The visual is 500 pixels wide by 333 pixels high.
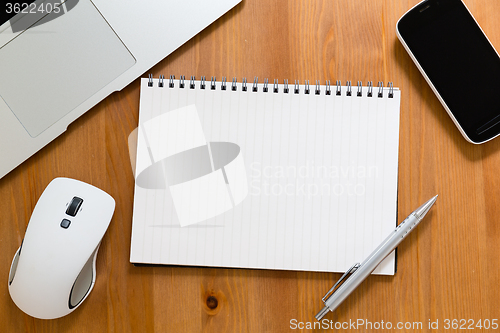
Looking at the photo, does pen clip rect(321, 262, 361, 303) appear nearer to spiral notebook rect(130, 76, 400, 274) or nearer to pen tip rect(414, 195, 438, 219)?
spiral notebook rect(130, 76, 400, 274)

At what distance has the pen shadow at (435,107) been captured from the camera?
0.64m

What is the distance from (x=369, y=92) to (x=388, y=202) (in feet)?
0.65

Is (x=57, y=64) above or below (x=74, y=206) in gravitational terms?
above

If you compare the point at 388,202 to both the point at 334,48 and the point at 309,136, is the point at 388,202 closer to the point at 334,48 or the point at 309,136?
the point at 309,136

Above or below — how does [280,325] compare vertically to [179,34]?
below

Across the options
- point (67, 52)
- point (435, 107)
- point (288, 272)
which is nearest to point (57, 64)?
point (67, 52)

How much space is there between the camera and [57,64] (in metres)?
0.60

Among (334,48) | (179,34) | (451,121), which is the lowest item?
(451,121)

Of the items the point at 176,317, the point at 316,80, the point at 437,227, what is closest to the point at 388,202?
the point at 437,227

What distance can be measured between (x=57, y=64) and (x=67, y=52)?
0.03m

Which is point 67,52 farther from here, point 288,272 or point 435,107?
point 435,107

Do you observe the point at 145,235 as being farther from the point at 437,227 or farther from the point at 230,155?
the point at 437,227

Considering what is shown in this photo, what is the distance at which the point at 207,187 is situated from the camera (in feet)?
2.04

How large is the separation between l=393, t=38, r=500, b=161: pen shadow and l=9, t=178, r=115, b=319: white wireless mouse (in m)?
0.58
